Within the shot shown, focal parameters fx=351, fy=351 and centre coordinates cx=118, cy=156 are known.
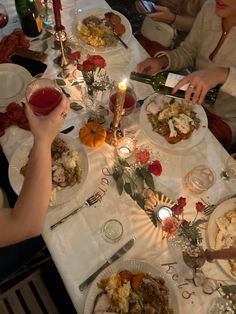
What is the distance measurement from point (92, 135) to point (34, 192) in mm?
490

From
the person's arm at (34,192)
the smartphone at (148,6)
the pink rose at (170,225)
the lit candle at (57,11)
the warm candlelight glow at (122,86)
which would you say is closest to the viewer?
the person's arm at (34,192)

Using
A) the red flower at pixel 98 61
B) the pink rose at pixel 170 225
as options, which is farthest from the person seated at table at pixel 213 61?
the pink rose at pixel 170 225

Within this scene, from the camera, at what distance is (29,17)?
1.74 metres

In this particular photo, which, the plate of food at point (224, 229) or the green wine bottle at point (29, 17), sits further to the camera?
the green wine bottle at point (29, 17)

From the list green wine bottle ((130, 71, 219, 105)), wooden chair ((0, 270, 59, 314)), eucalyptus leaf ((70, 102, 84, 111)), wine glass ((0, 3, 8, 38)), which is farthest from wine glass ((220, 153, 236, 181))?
wine glass ((0, 3, 8, 38))

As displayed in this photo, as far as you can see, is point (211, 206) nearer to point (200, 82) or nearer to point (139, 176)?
point (139, 176)

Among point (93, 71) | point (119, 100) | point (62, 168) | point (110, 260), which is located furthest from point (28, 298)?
point (93, 71)

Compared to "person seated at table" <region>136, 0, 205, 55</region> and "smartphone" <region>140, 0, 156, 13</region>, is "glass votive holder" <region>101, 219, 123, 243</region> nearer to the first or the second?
"person seated at table" <region>136, 0, 205, 55</region>

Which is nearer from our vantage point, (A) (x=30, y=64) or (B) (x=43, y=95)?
(B) (x=43, y=95)

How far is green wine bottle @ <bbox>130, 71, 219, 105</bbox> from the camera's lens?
149 cm

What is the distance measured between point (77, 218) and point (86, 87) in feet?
2.09

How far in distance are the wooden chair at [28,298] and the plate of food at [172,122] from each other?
2.67 feet

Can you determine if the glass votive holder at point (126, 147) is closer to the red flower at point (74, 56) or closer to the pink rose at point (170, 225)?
the pink rose at point (170, 225)

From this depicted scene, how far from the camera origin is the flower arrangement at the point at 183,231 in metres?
1.29
